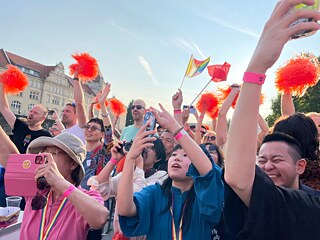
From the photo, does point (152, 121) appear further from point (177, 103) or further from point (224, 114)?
point (224, 114)

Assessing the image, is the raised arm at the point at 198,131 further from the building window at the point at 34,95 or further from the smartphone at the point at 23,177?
the building window at the point at 34,95

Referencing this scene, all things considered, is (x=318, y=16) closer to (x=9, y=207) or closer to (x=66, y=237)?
(x=66, y=237)

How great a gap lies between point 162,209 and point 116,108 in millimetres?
6042

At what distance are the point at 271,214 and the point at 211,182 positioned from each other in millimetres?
837

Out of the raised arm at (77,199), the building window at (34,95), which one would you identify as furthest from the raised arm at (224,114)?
the building window at (34,95)

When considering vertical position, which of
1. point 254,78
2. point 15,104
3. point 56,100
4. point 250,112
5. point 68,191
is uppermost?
point 56,100

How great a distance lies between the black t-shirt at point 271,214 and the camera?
108cm

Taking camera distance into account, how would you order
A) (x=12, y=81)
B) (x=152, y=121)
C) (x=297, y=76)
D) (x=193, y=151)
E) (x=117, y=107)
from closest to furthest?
1. (x=193, y=151)
2. (x=152, y=121)
3. (x=297, y=76)
4. (x=12, y=81)
5. (x=117, y=107)

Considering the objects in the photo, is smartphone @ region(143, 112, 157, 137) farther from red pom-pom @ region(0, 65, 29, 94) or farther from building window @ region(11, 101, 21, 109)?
building window @ region(11, 101, 21, 109)

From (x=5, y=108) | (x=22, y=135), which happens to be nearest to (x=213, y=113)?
(x=22, y=135)

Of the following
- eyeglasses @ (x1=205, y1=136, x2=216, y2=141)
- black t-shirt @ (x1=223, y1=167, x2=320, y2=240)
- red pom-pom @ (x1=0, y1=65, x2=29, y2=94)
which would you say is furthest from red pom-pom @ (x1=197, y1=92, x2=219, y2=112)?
black t-shirt @ (x1=223, y1=167, x2=320, y2=240)

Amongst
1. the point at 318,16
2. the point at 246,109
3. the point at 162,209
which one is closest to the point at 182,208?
the point at 162,209

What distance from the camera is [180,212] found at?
204 centimetres

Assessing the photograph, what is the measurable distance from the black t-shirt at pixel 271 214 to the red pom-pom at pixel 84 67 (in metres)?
4.64
